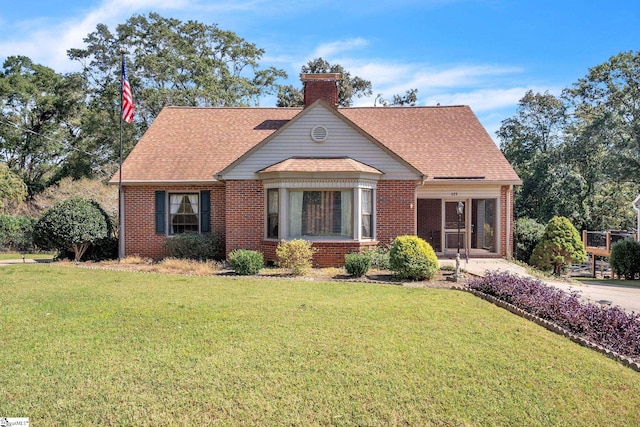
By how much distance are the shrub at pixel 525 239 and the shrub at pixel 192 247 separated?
12.7 metres

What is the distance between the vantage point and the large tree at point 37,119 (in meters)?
35.9

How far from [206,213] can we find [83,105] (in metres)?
28.4

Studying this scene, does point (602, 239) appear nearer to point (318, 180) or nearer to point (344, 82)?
point (318, 180)

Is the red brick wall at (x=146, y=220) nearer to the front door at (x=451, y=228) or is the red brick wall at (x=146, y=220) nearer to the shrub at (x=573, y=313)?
the front door at (x=451, y=228)

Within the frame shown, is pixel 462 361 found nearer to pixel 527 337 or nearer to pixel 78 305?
pixel 527 337

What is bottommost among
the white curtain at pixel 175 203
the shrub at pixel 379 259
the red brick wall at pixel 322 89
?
the shrub at pixel 379 259

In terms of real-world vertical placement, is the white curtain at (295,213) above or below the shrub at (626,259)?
above

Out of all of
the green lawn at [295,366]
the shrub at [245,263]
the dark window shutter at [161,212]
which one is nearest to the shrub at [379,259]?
the shrub at [245,263]

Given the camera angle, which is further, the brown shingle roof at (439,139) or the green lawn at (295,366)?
the brown shingle roof at (439,139)

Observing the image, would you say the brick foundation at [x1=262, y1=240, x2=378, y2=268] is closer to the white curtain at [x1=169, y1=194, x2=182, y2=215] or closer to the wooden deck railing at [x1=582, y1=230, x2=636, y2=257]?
the white curtain at [x1=169, y1=194, x2=182, y2=215]

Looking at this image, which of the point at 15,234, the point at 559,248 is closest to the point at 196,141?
the point at 15,234

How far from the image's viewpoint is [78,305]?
8164mm

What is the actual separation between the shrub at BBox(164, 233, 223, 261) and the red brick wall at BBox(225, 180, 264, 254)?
2.80ft

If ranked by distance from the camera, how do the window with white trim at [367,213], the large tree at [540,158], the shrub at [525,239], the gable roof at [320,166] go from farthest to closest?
1. the large tree at [540,158]
2. the shrub at [525,239]
3. the window with white trim at [367,213]
4. the gable roof at [320,166]
